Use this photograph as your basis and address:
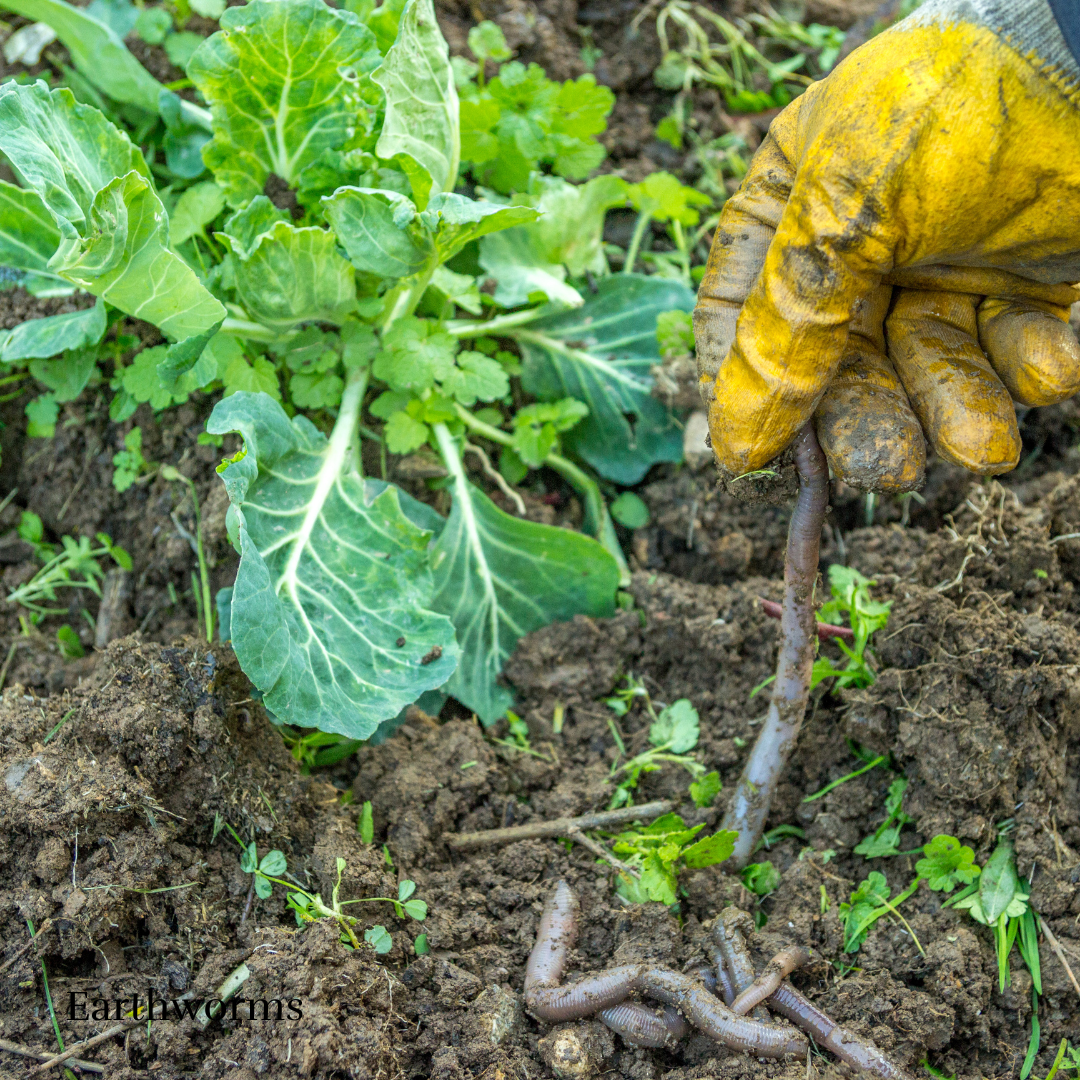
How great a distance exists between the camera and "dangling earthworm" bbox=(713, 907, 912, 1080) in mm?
1824

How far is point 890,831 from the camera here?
2307 millimetres

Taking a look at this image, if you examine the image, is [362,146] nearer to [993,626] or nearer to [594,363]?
[594,363]

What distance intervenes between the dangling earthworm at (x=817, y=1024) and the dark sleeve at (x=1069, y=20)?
182cm

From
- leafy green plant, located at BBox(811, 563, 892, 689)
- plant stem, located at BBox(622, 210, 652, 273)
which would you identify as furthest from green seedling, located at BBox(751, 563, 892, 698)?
plant stem, located at BBox(622, 210, 652, 273)

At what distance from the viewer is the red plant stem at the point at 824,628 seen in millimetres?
2477

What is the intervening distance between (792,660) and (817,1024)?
76cm

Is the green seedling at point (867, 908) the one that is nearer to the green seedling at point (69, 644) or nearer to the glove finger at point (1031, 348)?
the glove finger at point (1031, 348)

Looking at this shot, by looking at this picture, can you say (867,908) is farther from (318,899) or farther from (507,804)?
(318,899)

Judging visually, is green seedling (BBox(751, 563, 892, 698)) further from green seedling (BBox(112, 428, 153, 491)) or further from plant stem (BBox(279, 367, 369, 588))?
green seedling (BBox(112, 428, 153, 491))

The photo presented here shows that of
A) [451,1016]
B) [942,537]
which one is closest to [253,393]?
[451,1016]

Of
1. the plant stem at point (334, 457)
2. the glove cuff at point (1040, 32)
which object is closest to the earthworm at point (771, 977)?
the plant stem at point (334, 457)

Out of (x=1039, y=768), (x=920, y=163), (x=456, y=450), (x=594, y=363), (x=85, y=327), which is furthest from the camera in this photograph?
(x=594, y=363)

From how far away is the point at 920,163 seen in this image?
1581 mm

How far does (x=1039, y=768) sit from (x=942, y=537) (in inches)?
29.1
